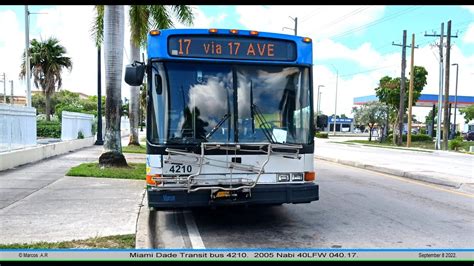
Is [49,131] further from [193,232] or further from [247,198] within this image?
[247,198]

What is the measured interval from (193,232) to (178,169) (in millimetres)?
1071

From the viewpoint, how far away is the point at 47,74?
32.9 meters

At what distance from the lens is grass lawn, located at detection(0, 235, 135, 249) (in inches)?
214

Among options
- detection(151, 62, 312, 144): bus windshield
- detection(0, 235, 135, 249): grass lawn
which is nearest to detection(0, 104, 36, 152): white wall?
detection(0, 235, 135, 249): grass lawn

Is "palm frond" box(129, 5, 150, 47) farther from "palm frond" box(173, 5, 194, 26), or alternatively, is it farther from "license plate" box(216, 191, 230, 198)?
"license plate" box(216, 191, 230, 198)

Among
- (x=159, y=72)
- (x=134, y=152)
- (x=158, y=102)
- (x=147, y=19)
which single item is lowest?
(x=134, y=152)

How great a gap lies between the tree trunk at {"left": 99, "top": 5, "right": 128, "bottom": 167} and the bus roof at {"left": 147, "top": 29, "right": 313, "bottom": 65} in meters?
6.95

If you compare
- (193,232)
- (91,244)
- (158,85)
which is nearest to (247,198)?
(193,232)

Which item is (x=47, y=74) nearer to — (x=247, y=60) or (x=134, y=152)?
(x=134, y=152)

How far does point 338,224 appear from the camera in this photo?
7188 millimetres

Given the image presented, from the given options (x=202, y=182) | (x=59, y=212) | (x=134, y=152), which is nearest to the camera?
(x=202, y=182)

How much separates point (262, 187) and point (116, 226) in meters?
2.35
